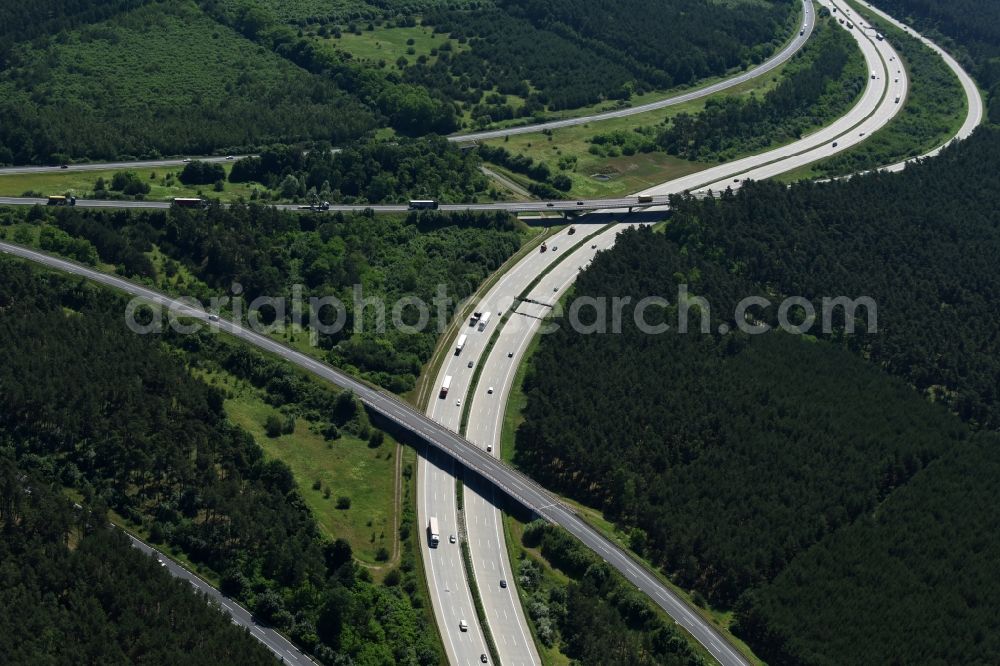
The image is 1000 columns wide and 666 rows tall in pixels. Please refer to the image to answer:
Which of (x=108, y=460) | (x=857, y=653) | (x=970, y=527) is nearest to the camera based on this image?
(x=857, y=653)

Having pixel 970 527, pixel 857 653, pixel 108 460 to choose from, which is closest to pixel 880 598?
pixel 857 653

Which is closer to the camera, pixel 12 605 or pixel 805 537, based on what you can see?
pixel 12 605

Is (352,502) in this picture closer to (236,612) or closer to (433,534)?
(433,534)

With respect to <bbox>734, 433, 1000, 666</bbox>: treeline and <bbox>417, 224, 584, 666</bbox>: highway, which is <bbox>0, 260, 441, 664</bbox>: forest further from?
<bbox>734, 433, 1000, 666</bbox>: treeline

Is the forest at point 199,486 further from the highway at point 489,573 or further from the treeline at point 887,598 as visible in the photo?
the treeline at point 887,598

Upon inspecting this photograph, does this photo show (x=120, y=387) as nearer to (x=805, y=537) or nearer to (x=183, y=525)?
(x=183, y=525)

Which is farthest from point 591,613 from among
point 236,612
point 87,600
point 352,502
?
point 87,600
